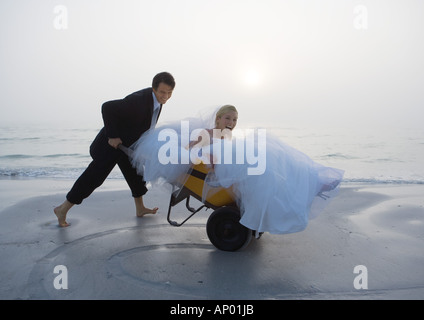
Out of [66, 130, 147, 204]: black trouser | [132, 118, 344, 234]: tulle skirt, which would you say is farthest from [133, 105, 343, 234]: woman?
[66, 130, 147, 204]: black trouser

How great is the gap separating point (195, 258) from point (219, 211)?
478 millimetres

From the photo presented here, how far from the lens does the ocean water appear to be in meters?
9.50

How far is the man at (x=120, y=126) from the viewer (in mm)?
3840

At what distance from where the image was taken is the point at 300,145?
17703mm

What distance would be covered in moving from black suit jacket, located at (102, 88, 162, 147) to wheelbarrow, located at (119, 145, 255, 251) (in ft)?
2.64

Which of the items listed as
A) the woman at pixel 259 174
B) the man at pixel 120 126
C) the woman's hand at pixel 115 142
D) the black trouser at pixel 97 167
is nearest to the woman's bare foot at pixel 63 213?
the man at pixel 120 126

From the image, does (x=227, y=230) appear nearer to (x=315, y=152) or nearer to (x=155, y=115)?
(x=155, y=115)

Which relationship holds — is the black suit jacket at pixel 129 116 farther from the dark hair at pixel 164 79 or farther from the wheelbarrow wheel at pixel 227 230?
the wheelbarrow wheel at pixel 227 230

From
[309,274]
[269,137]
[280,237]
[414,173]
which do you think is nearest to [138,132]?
[269,137]

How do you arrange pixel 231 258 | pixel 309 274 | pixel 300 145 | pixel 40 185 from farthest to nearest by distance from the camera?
pixel 300 145 → pixel 40 185 → pixel 231 258 → pixel 309 274

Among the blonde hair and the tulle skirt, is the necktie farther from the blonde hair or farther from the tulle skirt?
the blonde hair

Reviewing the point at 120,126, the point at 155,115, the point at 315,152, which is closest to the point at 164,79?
the point at 155,115
